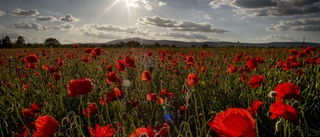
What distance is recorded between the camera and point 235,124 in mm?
733

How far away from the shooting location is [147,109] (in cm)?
356

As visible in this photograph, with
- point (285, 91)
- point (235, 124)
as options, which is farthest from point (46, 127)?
point (285, 91)

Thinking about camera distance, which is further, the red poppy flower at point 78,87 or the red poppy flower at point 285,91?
the red poppy flower at point 78,87

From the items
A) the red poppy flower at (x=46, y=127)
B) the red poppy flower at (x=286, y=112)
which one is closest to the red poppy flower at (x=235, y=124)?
the red poppy flower at (x=286, y=112)

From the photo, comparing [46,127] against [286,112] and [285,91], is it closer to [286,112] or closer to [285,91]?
[286,112]

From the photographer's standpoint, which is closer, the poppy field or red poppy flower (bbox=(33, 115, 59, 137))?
the poppy field

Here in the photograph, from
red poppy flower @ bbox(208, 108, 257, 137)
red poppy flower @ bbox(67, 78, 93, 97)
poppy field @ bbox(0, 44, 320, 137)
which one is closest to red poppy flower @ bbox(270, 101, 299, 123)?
poppy field @ bbox(0, 44, 320, 137)

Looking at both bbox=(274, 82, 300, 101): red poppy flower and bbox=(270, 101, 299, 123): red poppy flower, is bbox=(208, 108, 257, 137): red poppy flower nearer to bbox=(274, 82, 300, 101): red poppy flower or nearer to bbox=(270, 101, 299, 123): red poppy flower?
bbox=(270, 101, 299, 123): red poppy flower

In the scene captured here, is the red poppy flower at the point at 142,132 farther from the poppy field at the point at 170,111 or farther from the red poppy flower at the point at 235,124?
the red poppy flower at the point at 235,124

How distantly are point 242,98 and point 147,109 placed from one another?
123 cm

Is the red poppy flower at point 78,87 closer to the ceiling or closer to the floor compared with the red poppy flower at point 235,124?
closer to the floor

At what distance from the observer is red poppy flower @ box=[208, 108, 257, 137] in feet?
2.39

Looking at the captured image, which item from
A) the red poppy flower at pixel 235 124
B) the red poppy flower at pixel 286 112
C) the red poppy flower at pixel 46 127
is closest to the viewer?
the red poppy flower at pixel 235 124

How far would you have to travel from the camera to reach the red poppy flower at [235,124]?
73cm
